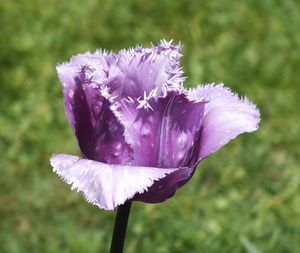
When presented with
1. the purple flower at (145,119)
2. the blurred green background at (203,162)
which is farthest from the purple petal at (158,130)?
the blurred green background at (203,162)

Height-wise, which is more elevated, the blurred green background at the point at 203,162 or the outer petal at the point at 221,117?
the blurred green background at the point at 203,162

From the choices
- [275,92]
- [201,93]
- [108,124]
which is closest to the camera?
[108,124]

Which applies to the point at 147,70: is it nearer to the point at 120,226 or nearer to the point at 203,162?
the point at 120,226

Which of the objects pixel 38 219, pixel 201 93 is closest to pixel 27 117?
pixel 38 219

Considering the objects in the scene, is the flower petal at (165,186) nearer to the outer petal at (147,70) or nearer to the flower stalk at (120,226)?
the flower stalk at (120,226)

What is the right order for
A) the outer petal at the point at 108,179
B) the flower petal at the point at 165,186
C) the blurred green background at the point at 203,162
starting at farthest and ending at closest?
Result: the blurred green background at the point at 203,162
the flower petal at the point at 165,186
the outer petal at the point at 108,179

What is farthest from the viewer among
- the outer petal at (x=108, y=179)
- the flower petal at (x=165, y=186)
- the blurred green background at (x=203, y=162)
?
the blurred green background at (x=203, y=162)

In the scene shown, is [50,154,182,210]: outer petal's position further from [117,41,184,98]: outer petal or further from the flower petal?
[117,41,184,98]: outer petal

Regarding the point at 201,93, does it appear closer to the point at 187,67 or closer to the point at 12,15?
the point at 187,67

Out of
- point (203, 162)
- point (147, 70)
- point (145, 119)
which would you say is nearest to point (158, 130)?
point (145, 119)
